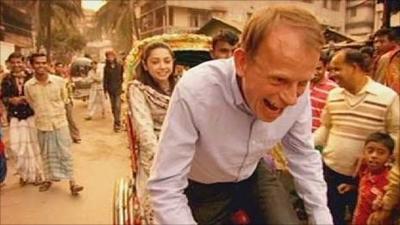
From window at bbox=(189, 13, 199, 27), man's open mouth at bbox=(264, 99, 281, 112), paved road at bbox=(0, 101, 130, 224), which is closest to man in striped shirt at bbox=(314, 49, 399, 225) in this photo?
man's open mouth at bbox=(264, 99, 281, 112)

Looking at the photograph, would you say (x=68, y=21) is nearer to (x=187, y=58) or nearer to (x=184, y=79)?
(x=187, y=58)

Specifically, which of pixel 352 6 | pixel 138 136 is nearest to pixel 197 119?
pixel 138 136

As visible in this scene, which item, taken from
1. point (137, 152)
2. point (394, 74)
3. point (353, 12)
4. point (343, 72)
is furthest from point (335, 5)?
point (137, 152)

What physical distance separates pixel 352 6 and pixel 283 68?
37103mm

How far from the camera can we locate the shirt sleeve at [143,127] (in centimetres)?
317

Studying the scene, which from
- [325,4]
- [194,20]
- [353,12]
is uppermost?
[325,4]

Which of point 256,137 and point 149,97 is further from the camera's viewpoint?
point 149,97

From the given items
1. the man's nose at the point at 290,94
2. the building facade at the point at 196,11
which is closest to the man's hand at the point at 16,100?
the man's nose at the point at 290,94

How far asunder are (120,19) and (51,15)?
4.43 metres

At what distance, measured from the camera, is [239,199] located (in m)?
1.70

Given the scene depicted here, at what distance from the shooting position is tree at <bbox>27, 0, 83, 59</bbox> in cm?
2858

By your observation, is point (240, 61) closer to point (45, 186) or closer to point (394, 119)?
point (394, 119)

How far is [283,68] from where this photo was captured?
1.15m

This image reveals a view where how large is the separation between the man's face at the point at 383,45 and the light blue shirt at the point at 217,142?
376 centimetres
